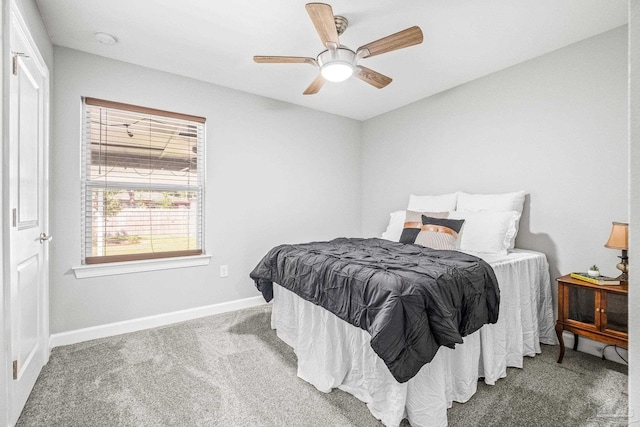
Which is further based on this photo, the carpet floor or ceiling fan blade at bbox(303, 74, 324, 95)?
ceiling fan blade at bbox(303, 74, 324, 95)

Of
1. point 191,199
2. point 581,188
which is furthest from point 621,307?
point 191,199

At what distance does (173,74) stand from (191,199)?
4.13ft

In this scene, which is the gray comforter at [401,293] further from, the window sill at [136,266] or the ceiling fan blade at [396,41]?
the ceiling fan blade at [396,41]

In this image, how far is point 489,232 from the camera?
2598mm

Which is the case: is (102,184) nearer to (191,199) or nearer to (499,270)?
(191,199)

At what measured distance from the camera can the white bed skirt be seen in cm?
157

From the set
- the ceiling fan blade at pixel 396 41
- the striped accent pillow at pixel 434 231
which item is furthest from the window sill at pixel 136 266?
the ceiling fan blade at pixel 396 41

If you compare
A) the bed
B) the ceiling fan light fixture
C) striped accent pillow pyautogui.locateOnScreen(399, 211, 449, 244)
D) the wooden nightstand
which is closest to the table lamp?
the wooden nightstand

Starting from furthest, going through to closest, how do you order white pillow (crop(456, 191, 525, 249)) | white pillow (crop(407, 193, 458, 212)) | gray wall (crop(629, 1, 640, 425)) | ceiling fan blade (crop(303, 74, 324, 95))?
1. white pillow (crop(407, 193, 458, 212))
2. white pillow (crop(456, 191, 525, 249))
3. ceiling fan blade (crop(303, 74, 324, 95))
4. gray wall (crop(629, 1, 640, 425))

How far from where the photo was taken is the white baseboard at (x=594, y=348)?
2250 millimetres

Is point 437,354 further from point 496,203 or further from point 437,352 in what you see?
point 496,203

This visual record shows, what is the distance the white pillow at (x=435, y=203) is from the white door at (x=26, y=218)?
3197 mm

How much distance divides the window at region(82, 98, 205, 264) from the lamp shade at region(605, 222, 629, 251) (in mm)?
3457

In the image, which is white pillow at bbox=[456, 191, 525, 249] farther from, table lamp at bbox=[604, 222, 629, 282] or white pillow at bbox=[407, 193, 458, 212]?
table lamp at bbox=[604, 222, 629, 282]
